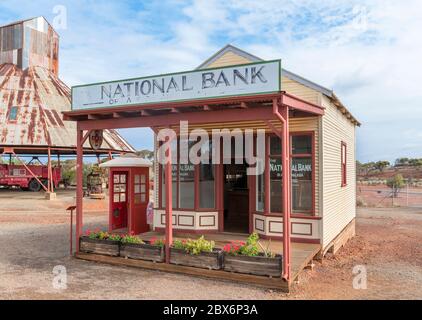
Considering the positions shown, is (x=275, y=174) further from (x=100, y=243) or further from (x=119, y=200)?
(x=119, y=200)

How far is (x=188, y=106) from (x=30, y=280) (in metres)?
4.70

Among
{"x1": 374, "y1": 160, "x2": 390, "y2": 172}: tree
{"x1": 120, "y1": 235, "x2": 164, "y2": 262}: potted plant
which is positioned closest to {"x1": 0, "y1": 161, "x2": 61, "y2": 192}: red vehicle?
{"x1": 120, "y1": 235, "x2": 164, "y2": 262}: potted plant

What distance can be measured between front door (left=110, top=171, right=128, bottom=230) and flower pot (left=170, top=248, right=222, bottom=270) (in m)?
3.70

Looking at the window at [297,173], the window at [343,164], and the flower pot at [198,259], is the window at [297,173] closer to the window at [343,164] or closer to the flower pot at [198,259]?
the flower pot at [198,259]

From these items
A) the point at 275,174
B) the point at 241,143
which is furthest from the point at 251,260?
the point at 241,143

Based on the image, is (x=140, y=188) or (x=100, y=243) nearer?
(x=100, y=243)

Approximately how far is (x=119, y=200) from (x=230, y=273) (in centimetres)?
527

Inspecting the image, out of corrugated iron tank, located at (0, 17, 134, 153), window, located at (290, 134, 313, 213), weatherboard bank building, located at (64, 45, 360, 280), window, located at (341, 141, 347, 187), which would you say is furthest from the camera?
corrugated iron tank, located at (0, 17, 134, 153)

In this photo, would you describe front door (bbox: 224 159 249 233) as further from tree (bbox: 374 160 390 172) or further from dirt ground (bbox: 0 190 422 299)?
tree (bbox: 374 160 390 172)

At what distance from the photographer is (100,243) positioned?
352 inches

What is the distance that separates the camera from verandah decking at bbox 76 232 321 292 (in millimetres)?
6983

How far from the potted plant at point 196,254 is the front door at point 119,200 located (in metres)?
3.64
